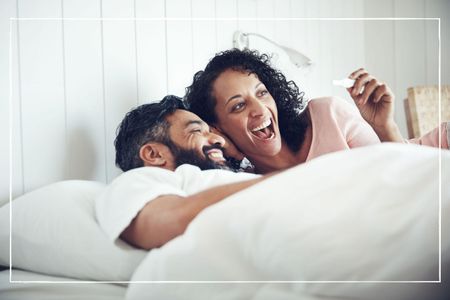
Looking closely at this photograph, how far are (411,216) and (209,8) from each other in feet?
1.95

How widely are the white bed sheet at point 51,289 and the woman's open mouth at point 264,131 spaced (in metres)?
0.40

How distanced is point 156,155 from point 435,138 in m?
0.60

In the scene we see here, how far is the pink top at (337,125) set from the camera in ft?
3.22

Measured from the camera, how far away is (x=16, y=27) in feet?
3.10

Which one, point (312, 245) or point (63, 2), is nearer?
point (312, 245)

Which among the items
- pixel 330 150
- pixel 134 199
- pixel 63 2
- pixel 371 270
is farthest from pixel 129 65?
pixel 371 270

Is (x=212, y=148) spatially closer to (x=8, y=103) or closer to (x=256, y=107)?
(x=256, y=107)

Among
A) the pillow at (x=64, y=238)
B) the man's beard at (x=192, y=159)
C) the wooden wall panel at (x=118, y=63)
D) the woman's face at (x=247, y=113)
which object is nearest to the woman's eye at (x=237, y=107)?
the woman's face at (x=247, y=113)

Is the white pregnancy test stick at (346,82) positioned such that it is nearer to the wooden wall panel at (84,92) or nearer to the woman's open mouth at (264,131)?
the woman's open mouth at (264,131)

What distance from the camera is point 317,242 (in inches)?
29.2

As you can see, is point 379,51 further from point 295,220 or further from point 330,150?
point 295,220

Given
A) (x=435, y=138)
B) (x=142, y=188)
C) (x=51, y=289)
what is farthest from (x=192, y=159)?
(x=435, y=138)

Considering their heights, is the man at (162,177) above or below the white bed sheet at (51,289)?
above

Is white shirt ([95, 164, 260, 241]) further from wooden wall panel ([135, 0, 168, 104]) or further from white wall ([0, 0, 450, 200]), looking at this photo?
wooden wall panel ([135, 0, 168, 104])
